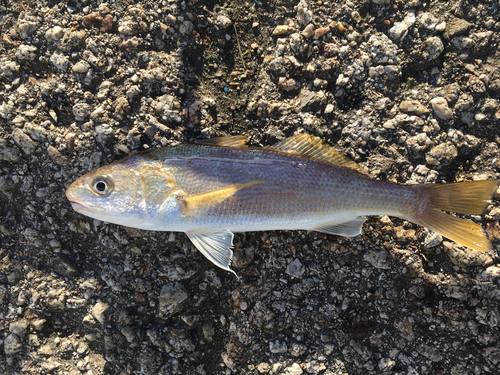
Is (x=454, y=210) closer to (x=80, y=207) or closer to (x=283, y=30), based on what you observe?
(x=283, y=30)

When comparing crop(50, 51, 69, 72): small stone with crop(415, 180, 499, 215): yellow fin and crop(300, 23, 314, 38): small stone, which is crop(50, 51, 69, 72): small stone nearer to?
crop(300, 23, 314, 38): small stone

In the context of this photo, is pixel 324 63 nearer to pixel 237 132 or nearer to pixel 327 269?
pixel 237 132

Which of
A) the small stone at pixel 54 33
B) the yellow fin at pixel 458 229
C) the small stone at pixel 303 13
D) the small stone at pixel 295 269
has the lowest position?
the small stone at pixel 295 269

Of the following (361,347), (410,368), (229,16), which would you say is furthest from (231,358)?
(229,16)

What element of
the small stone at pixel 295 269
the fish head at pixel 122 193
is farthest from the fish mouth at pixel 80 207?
the small stone at pixel 295 269

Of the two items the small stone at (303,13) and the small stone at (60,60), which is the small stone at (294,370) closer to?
the small stone at (303,13)

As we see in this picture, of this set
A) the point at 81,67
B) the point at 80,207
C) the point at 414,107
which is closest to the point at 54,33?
the point at 81,67
